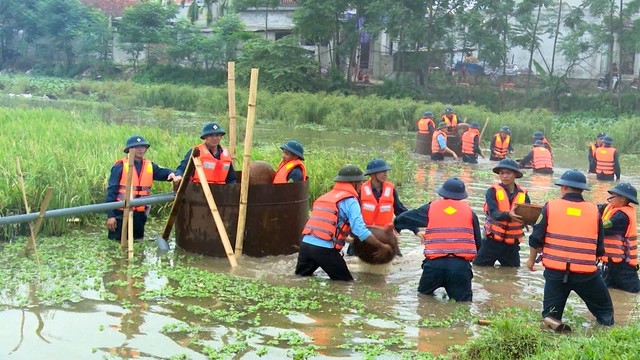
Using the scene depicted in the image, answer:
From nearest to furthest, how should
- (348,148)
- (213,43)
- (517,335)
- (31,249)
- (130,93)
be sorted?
1. (517,335)
2. (31,249)
3. (348,148)
4. (130,93)
5. (213,43)

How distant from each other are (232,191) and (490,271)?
3.08 m

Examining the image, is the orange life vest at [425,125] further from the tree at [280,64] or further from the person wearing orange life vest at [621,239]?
the tree at [280,64]

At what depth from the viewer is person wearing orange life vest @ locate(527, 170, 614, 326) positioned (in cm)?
732

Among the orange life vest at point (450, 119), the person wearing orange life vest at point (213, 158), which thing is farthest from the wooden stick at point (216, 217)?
the orange life vest at point (450, 119)

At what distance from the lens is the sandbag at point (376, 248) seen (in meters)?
8.98

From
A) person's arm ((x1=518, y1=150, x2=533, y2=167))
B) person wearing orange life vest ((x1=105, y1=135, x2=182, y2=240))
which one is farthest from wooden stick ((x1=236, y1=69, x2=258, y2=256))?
person's arm ((x1=518, y1=150, x2=533, y2=167))

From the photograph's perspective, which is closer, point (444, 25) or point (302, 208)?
point (302, 208)

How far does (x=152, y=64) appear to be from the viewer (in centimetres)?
5084

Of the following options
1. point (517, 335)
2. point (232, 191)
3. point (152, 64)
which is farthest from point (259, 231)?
point (152, 64)

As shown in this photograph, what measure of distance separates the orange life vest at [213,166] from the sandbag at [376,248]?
196cm

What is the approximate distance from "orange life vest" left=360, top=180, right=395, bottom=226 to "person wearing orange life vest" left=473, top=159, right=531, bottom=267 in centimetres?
114

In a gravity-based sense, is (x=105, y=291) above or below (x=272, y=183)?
below

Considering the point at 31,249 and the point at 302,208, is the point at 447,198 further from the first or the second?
the point at 31,249

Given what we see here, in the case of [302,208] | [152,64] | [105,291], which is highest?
[152,64]
